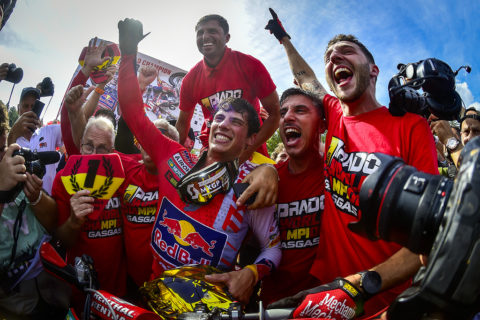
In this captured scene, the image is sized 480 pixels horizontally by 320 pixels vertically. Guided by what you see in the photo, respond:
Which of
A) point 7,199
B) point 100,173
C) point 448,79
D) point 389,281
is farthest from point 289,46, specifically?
point 7,199

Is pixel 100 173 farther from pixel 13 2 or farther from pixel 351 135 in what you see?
pixel 351 135

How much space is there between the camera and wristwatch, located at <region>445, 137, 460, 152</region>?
9.77 ft

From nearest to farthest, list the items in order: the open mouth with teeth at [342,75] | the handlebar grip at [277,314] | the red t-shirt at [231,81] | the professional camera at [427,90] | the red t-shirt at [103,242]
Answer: the handlebar grip at [277,314]
the professional camera at [427,90]
the open mouth with teeth at [342,75]
the red t-shirt at [103,242]
the red t-shirt at [231,81]

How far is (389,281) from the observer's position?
157 cm

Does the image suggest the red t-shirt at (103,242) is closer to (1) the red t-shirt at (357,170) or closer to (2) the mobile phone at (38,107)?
(2) the mobile phone at (38,107)

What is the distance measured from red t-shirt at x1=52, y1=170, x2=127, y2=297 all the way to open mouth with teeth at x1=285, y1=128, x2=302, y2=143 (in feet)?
5.82

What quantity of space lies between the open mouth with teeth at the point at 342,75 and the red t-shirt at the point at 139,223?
193cm

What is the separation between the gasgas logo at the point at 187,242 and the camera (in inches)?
79.0

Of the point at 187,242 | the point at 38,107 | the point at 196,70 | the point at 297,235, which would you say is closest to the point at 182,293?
the point at 187,242

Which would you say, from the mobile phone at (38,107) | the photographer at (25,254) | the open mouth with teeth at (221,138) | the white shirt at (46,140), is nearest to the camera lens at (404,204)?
the open mouth with teeth at (221,138)

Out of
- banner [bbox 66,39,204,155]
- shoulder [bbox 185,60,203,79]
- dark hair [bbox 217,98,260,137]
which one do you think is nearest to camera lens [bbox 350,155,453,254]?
dark hair [bbox 217,98,260,137]

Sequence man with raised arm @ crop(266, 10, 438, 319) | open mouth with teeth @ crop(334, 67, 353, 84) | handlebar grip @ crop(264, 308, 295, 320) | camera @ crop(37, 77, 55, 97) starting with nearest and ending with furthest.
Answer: handlebar grip @ crop(264, 308, 295, 320) → man with raised arm @ crop(266, 10, 438, 319) → open mouth with teeth @ crop(334, 67, 353, 84) → camera @ crop(37, 77, 55, 97)

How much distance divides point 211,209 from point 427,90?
64.9 inches

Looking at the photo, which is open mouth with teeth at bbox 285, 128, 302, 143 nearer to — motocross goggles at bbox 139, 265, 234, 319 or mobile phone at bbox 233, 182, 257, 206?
mobile phone at bbox 233, 182, 257, 206
